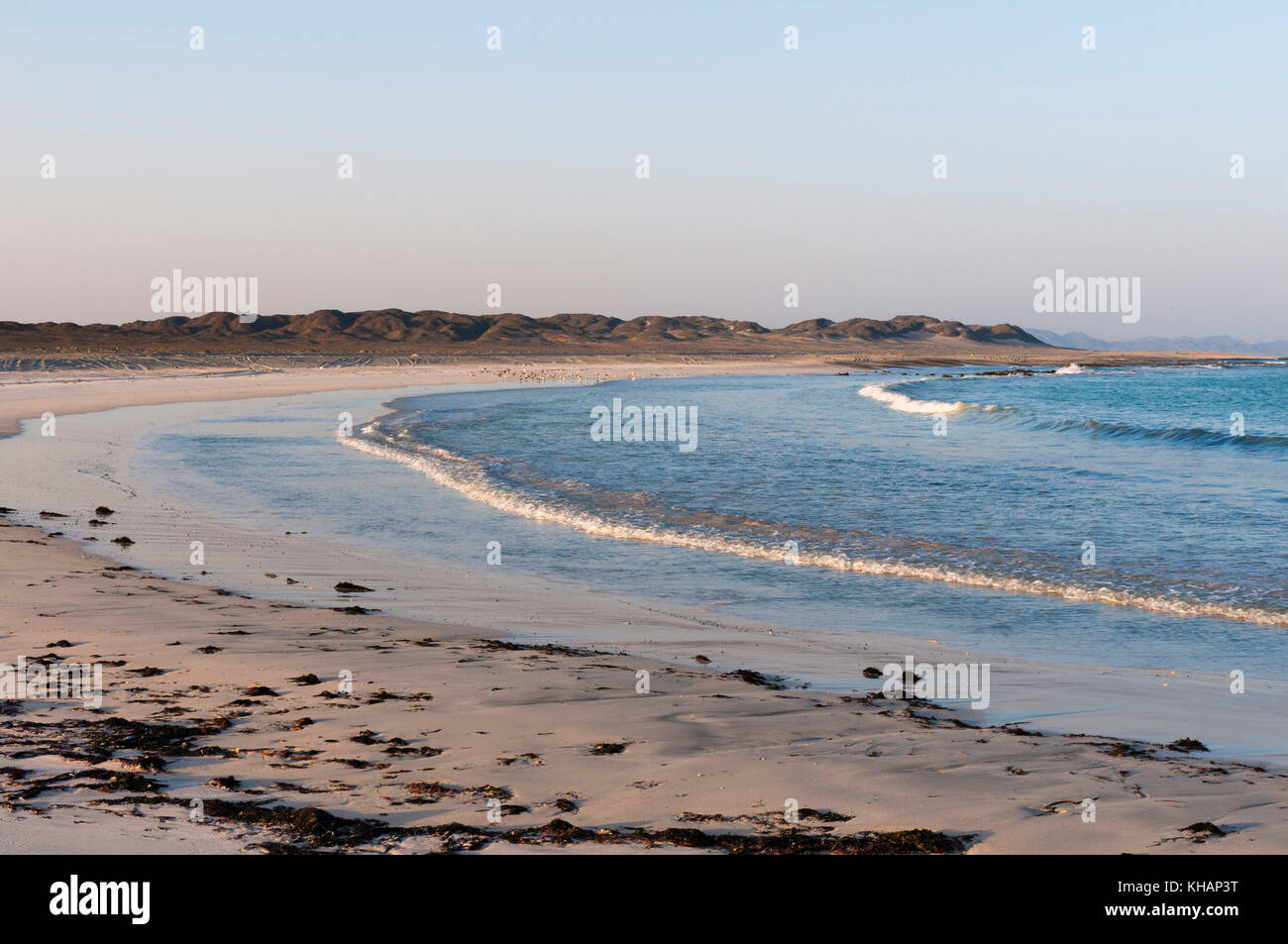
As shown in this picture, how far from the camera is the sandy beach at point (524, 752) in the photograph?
460cm

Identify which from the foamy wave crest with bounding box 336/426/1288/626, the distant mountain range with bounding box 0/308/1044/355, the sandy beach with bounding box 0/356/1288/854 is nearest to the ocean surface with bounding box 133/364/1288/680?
the foamy wave crest with bounding box 336/426/1288/626

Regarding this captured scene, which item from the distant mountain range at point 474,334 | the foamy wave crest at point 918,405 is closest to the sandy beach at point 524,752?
the foamy wave crest at point 918,405

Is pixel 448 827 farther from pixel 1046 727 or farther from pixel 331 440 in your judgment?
pixel 331 440

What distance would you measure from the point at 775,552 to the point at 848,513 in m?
3.05

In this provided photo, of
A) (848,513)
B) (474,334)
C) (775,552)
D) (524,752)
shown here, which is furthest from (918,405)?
(474,334)

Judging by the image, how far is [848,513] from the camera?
15.9 metres

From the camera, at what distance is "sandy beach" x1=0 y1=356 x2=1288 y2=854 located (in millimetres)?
4602

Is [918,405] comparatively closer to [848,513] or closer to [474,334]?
[848,513]

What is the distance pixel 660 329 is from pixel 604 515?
15267cm

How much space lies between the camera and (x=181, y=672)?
7348 mm

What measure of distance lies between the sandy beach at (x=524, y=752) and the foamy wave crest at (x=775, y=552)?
2.64 m

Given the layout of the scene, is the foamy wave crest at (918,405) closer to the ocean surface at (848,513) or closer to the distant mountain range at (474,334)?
the ocean surface at (848,513)

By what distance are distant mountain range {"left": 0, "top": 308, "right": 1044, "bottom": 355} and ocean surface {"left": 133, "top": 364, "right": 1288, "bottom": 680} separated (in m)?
70.3
